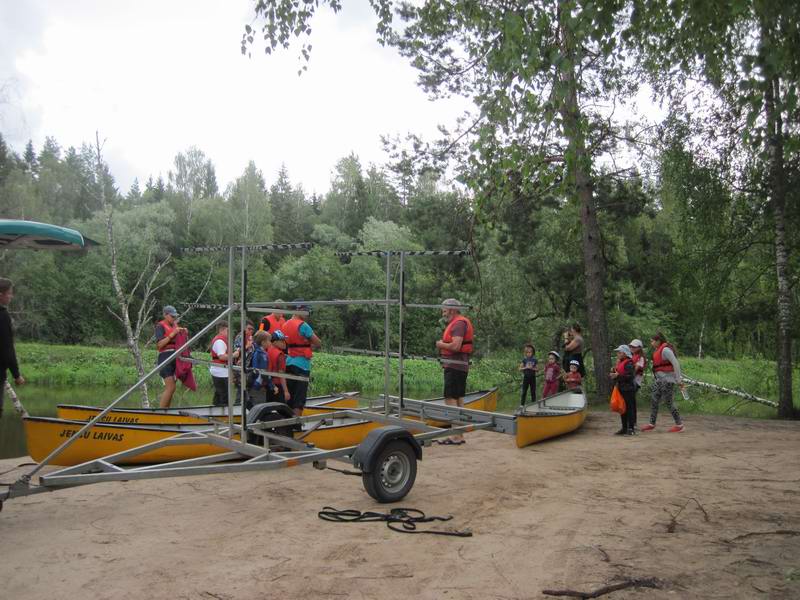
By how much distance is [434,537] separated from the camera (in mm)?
5043

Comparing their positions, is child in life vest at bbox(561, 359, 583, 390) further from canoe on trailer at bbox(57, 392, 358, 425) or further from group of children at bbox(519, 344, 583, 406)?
canoe on trailer at bbox(57, 392, 358, 425)

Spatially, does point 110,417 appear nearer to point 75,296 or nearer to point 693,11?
point 693,11

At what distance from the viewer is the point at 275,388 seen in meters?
9.16

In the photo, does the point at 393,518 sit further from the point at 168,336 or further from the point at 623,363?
the point at 623,363

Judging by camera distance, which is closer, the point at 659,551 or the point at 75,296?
the point at 659,551

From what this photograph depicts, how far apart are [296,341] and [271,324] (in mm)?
1073

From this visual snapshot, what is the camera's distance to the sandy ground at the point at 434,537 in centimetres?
408

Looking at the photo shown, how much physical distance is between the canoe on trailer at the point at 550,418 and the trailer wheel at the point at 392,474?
8.84 ft

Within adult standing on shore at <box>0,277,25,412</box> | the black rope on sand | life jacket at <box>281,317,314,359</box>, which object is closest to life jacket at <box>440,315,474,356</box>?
life jacket at <box>281,317,314,359</box>

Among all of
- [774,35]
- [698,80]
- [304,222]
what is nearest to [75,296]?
[304,222]

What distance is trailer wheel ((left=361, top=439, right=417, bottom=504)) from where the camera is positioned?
19.4 feet

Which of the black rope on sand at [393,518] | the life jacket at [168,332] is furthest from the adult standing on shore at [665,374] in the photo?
the life jacket at [168,332]

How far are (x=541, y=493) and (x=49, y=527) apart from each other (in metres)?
4.18

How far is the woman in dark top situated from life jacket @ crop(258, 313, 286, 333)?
4.95m
